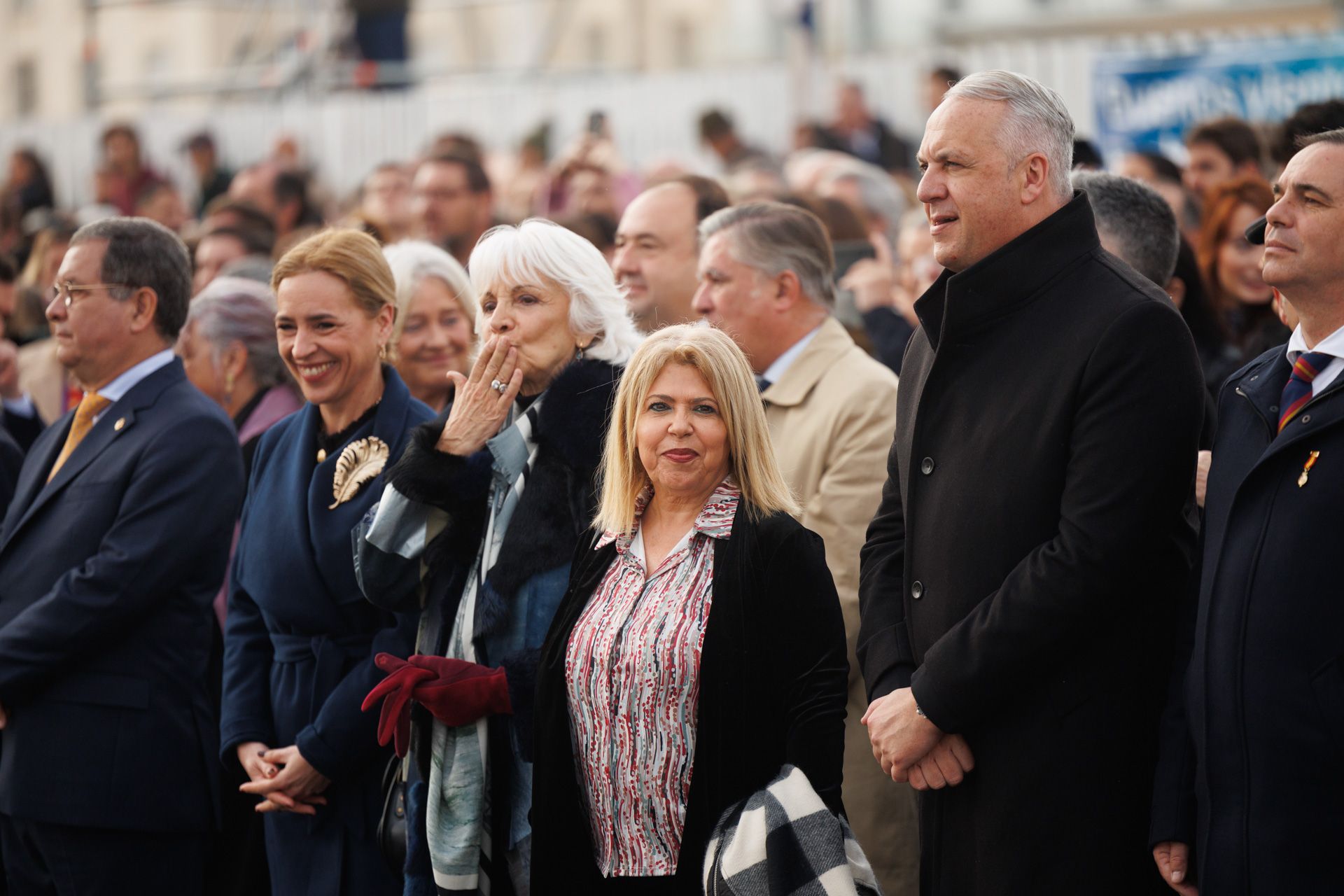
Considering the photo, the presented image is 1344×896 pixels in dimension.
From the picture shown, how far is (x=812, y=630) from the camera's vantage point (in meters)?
3.31

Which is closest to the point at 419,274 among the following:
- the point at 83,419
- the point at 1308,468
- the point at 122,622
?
the point at 83,419

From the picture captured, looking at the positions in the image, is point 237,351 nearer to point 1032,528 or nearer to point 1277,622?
point 1032,528

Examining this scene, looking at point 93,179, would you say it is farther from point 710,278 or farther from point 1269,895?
point 1269,895

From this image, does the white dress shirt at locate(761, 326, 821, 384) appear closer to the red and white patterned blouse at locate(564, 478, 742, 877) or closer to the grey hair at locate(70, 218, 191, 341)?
the red and white patterned blouse at locate(564, 478, 742, 877)

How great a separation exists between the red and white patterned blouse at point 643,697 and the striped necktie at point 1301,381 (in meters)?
1.16

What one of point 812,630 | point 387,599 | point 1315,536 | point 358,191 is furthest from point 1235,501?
point 358,191

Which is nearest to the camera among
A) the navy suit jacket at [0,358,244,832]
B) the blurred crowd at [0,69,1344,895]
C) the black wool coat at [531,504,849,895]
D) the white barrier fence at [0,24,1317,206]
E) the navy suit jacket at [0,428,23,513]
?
the black wool coat at [531,504,849,895]

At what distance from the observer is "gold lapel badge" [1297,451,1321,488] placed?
2801 mm

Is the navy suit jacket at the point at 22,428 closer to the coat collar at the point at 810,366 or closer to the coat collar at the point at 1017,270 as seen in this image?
the coat collar at the point at 810,366

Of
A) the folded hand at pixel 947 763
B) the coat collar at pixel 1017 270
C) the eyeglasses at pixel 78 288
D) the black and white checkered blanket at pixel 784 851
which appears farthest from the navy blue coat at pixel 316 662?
the coat collar at pixel 1017 270

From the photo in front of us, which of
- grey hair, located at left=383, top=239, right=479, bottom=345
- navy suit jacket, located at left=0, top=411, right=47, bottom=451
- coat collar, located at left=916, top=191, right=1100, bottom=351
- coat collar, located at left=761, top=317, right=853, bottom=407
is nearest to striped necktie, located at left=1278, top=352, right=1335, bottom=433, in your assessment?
coat collar, located at left=916, top=191, right=1100, bottom=351

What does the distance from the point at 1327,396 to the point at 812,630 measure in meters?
1.13

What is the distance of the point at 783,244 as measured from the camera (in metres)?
4.70

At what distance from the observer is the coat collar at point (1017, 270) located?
3180 mm
